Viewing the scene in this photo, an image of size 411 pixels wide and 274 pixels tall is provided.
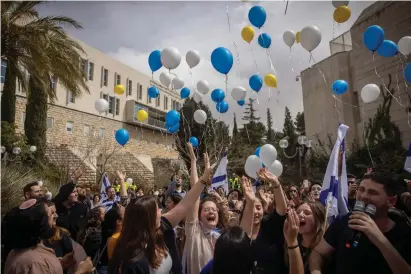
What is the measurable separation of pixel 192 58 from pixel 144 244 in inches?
261

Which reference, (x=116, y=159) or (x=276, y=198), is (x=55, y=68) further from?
(x=116, y=159)

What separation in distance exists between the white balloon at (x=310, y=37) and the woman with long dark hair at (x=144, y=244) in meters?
6.04

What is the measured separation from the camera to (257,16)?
760 centimetres

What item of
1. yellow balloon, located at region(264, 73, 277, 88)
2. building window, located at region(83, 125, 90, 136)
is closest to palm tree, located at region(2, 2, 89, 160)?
yellow balloon, located at region(264, 73, 277, 88)

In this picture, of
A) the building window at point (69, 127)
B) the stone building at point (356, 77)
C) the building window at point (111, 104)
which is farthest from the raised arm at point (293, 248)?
the building window at point (111, 104)

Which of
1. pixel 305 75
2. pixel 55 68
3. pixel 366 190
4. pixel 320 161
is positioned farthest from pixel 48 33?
pixel 305 75

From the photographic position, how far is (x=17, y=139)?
53.3ft

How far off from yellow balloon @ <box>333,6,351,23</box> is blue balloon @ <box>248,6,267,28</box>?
171 centimetres

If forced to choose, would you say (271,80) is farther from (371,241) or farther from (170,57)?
(371,241)

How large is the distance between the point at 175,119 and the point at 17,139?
1092 cm

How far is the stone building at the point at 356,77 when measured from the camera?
17531 millimetres

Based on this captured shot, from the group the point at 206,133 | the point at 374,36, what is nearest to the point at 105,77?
the point at 206,133

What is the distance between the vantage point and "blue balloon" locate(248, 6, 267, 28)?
7.53 metres

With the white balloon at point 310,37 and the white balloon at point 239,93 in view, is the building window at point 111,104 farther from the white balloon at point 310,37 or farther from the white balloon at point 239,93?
the white balloon at point 310,37
